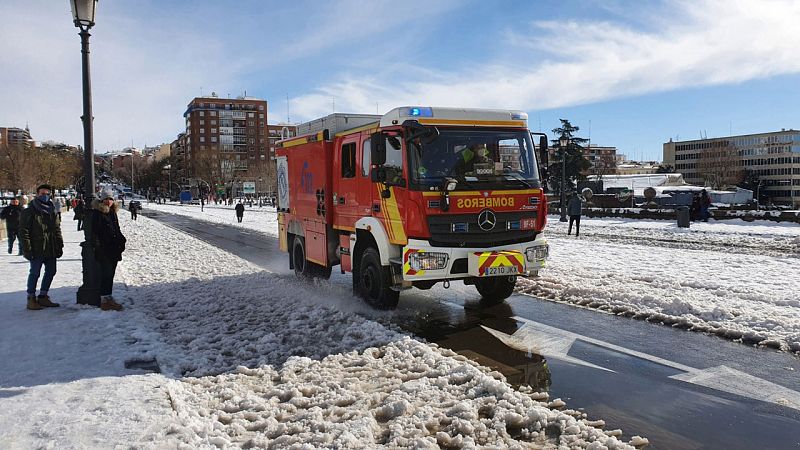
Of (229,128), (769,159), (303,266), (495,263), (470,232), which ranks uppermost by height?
(229,128)

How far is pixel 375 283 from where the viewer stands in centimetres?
828

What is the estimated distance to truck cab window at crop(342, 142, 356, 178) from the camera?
886cm

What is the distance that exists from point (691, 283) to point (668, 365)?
4.83 metres

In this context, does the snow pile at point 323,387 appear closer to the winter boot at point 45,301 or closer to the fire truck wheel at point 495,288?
the winter boot at point 45,301

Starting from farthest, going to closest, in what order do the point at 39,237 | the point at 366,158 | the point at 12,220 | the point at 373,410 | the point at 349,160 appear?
the point at 12,220
the point at 349,160
the point at 366,158
the point at 39,237
the point at 373,410

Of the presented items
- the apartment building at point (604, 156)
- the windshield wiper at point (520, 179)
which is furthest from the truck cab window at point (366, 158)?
the apartment building at point (604, 156)

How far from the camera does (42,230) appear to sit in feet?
26.6

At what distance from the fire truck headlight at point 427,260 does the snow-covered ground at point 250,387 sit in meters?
0.96

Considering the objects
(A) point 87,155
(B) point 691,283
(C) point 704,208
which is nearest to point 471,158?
(B) point 691,283

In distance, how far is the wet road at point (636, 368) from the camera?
4.30 meters

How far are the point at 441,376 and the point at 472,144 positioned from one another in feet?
11.6

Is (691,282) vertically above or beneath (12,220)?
beneath

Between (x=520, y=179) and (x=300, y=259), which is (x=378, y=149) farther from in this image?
(x=300, y=259)

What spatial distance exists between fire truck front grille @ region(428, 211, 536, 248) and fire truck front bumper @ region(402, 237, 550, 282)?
0.27 feet
